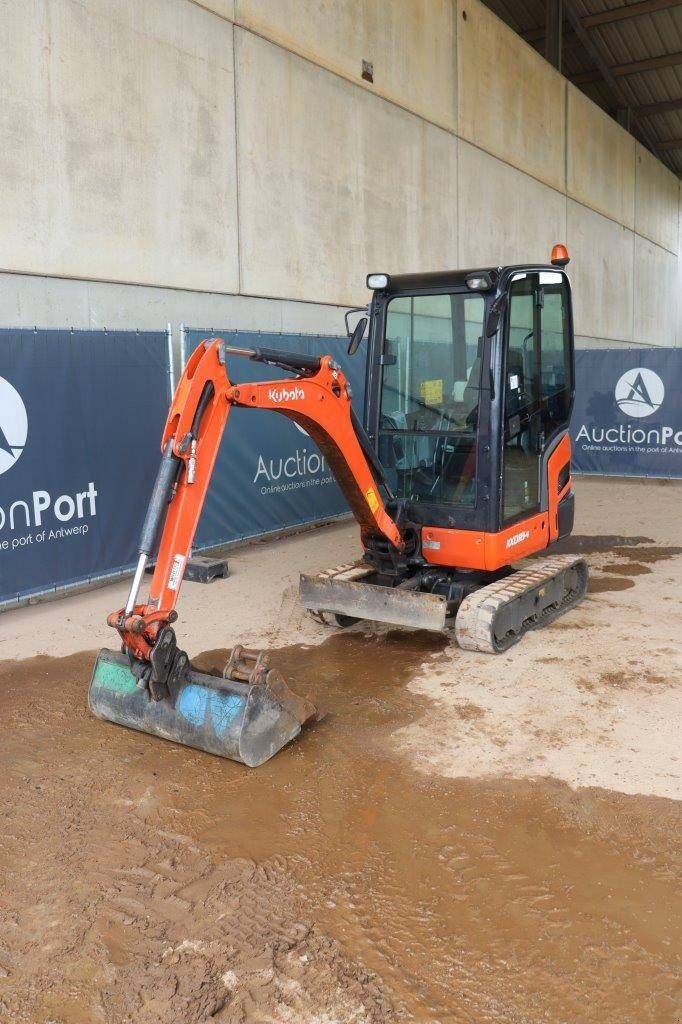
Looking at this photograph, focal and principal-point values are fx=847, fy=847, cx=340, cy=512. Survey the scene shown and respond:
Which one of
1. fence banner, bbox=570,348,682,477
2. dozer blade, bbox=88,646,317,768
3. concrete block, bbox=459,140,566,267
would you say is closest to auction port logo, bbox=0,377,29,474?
dozer blade, bbox=88,646,317,768

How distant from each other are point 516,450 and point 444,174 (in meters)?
9.31

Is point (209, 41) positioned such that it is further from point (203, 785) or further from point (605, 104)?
point (605, 104)

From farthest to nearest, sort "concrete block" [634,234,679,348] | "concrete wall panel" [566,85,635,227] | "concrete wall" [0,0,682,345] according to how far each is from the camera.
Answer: "concrete block" [634,234,679,348]
"concrete wall panel" [566,85,635,227]
"concrete wall" [0,0,682,345]

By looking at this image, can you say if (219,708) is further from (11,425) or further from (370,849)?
(11,425)

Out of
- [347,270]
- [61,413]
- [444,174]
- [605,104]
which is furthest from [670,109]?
[61,413]

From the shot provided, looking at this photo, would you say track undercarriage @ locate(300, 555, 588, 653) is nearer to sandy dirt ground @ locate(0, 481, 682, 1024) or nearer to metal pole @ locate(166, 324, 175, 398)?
sandy dirt ground @ locate(0, 481, 682, 1024)

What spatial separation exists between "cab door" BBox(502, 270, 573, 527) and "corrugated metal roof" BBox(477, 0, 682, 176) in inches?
627

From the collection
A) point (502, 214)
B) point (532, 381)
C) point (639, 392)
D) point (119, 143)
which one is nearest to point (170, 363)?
point (119, 143)

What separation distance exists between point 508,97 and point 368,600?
13254 millimetres

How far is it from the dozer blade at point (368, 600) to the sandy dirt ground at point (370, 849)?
0.28 metres

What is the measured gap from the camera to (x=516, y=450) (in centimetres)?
613

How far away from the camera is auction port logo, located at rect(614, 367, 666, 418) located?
530 inches

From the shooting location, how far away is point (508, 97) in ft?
51.9

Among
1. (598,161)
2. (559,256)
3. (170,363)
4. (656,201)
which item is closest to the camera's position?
(559,256)
